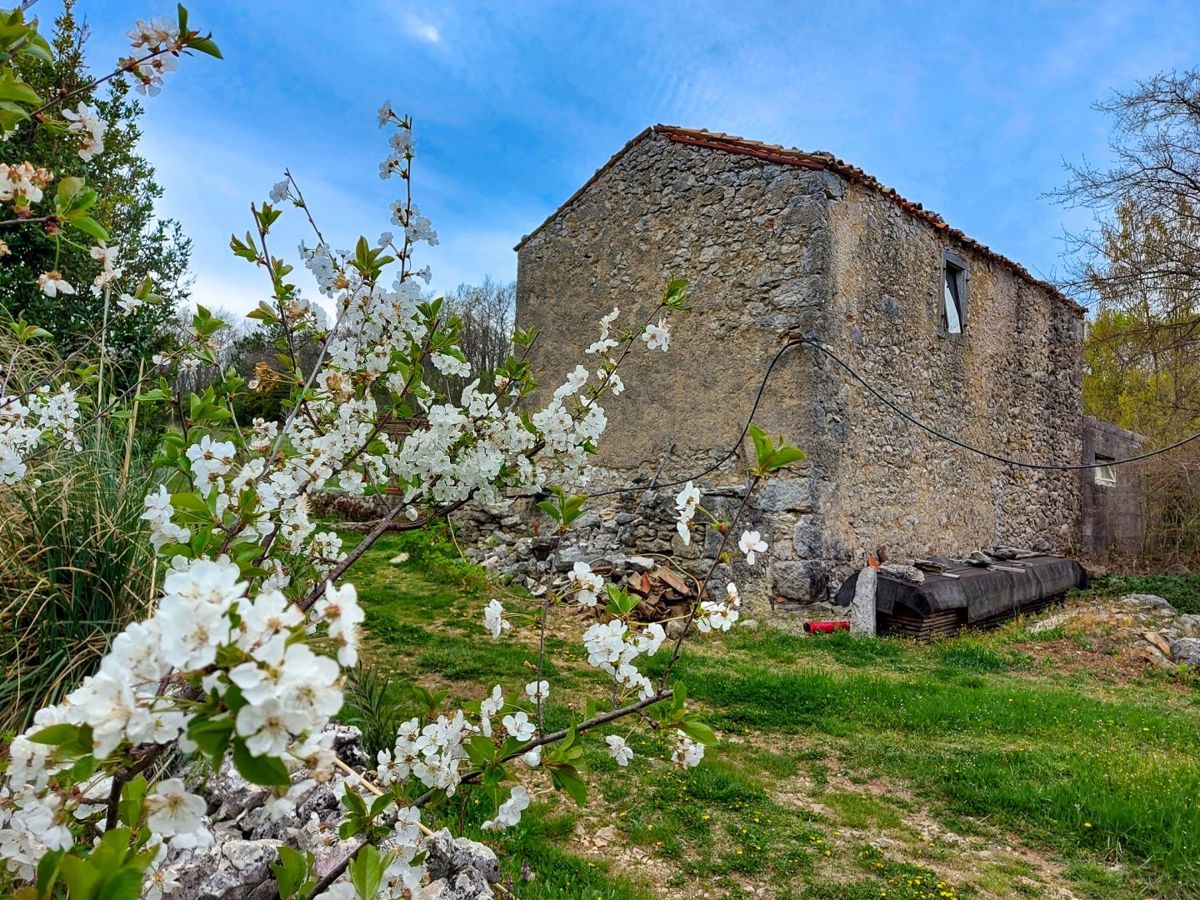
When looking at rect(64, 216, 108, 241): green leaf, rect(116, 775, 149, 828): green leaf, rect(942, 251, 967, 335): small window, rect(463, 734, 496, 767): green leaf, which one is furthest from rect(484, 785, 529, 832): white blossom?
rect(942, 251, 967, 335): small window

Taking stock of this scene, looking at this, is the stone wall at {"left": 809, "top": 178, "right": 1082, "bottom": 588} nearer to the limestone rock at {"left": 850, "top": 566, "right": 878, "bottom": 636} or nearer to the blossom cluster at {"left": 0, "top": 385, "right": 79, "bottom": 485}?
the limestone rock at {"left": 850, "top": 566, "right": 878, "bottom": 636}

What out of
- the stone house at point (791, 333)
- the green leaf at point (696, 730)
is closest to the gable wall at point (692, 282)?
the stone house at point (791, 333)

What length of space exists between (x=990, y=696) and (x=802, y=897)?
3.29m

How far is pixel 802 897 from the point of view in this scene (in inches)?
110

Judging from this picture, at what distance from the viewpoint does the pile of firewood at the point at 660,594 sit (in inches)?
303

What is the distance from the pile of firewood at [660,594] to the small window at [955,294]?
5.10 m

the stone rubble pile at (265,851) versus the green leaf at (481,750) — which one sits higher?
the green leaf at (481,750)

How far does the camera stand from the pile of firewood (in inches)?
303

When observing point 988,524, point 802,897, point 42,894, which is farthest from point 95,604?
point 988,524

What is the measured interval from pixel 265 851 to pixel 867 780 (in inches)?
125

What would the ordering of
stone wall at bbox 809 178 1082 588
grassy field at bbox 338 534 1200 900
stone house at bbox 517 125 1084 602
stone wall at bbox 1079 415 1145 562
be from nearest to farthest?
1. grassy field at bbox 338 534 1200 900
2. stone house at bbox 517 125 1084 602
3. stone wall at bbox 809 178 1082 588
4. stone wall at bbox 1079 415 1145 562

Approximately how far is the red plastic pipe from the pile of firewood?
1188 millimetres

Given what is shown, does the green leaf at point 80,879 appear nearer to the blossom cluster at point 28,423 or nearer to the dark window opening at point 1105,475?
the blossom cluster at point 28,423

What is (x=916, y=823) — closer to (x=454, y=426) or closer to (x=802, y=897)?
(x=802, y=897)
